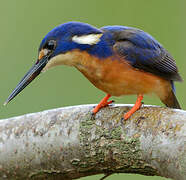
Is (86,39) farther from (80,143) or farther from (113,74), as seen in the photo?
(80,143)

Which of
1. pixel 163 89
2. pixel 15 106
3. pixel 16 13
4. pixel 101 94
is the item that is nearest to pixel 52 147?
pixel 163 89

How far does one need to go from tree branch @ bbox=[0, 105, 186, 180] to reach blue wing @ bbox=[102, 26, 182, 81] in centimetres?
41

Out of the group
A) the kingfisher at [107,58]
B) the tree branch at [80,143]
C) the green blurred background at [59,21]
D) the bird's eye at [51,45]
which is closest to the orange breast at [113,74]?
the kingfisher at [107,58]

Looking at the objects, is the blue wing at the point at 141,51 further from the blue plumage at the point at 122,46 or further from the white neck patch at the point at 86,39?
the white neck patch at the point at 86,39

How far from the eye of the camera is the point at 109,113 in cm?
242

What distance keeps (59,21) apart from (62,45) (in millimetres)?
2138

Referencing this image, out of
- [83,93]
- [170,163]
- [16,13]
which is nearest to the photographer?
[170,163]

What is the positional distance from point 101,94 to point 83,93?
30cm

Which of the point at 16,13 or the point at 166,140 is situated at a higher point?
the point at 16,13

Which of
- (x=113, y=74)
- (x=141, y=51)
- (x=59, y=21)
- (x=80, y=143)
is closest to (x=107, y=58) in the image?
→ (x=113, y=74)

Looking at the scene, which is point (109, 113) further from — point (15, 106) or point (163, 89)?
point (15, 106)

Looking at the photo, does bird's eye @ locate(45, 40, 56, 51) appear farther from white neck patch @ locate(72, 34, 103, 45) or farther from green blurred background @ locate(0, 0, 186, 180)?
green blurred background @ locate(0, 0, 186, 180)

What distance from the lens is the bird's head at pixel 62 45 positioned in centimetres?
254

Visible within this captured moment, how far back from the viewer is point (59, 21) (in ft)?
15.2
